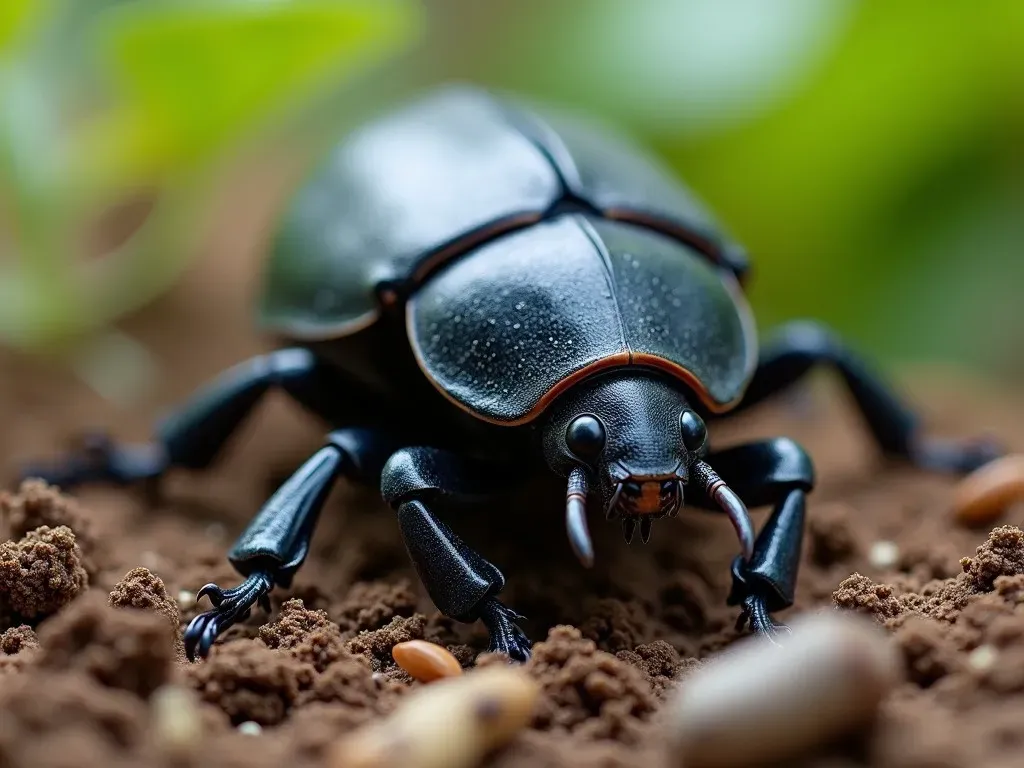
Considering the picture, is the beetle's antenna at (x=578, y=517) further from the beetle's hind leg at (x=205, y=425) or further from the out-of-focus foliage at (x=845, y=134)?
the out-of-focus foliage at (x=845, y=134)

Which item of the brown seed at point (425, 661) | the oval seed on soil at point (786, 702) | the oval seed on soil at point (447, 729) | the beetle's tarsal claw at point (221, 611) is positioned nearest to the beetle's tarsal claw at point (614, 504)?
the brown seed at point (425, 661)

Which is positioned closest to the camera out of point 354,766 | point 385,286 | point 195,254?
point 354,766

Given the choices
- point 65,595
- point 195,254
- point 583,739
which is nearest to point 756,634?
point 583,739

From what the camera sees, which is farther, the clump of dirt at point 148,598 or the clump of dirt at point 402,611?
the clump of dirt at point 148,598

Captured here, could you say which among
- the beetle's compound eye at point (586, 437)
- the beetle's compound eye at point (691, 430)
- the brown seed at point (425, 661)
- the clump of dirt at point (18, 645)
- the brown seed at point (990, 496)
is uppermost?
the beetle's compound eye at point (691, 430)

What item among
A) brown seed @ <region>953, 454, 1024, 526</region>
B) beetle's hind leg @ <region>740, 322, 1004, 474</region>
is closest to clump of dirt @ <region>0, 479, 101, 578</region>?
beetle's hind leg @ <region>740, 322, 1004, 474</region>

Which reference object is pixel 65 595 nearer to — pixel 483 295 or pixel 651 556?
pixel 483 295

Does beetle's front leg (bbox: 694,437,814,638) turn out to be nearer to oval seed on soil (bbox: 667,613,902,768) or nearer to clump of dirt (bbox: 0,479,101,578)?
oval seed on soil (bbox: 667,613,902,768)
